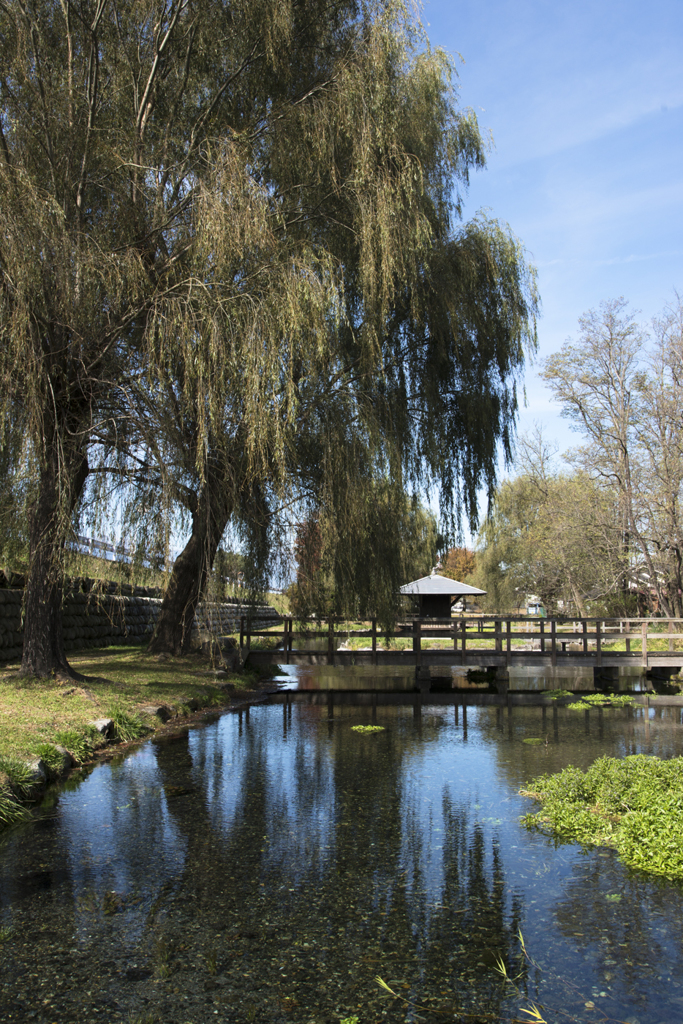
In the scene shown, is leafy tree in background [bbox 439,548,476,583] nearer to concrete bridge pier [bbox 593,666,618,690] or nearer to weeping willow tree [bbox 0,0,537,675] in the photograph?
concrete bridge pier [bbox 593,666,618,690]

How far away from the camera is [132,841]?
5.64 metres

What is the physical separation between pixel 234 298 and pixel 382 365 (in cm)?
394

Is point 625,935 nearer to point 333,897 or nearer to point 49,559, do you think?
point 333,897

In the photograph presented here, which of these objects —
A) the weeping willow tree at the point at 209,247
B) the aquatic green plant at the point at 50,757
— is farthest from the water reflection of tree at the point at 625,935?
the weeping willow tree at the point at 209,247

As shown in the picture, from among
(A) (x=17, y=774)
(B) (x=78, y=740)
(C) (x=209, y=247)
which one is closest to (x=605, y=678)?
(B) (x=78, y=740)

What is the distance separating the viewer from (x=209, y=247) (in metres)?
8.66

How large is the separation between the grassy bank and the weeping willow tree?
2.83ft

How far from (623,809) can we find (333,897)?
106 inches

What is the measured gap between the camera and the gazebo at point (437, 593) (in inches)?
949


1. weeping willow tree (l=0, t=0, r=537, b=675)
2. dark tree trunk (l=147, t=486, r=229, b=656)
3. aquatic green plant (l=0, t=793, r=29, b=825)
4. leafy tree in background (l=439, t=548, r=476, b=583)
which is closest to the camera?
aquatic green plant (l=0, t=793, r=29, b=825)

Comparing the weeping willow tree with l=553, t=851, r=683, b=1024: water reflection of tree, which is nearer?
l=553, t=851, r=683, b=1024: water reflection of tree

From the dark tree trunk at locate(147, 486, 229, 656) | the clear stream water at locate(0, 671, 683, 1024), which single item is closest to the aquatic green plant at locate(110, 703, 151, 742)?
the clear stream water at locate(0, 671, 683, 1024)

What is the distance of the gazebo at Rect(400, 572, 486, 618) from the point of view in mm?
24094

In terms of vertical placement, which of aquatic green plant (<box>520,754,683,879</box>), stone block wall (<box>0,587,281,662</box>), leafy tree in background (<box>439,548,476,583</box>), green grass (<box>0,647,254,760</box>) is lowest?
aquatic green plant (<box>520,754,683,879</box>)
